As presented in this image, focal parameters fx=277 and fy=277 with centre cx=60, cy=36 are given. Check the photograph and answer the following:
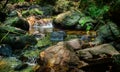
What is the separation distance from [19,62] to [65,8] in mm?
10183

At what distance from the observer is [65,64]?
7332 mm

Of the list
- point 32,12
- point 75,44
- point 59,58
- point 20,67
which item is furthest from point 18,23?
point 59,58

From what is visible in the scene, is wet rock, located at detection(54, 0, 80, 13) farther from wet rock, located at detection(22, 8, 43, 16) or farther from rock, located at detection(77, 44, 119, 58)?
rock, located at detection(77, 44, 119, 58)

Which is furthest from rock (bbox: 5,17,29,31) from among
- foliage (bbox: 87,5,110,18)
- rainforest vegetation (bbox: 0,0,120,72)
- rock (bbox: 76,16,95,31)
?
foliage (bbox: 87,5,110,18)

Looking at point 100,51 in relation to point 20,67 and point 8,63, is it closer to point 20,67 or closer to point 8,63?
point 20,67

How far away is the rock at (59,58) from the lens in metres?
7.30

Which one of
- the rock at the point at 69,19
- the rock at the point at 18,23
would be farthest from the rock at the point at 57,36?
the rock at the point at 18,23

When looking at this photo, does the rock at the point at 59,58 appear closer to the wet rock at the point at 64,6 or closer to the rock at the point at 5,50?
the rock at the point at 5,50

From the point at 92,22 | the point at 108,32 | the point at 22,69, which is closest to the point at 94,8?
the point at 108,32

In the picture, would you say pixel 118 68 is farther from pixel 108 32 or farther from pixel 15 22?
pixel 15 22

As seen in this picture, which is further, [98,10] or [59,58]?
[98,10]

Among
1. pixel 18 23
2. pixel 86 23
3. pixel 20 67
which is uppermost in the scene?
pixel 20 67

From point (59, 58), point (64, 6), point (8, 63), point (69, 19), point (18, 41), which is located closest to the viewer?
point (59, 58)

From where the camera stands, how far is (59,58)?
7.43 metres
